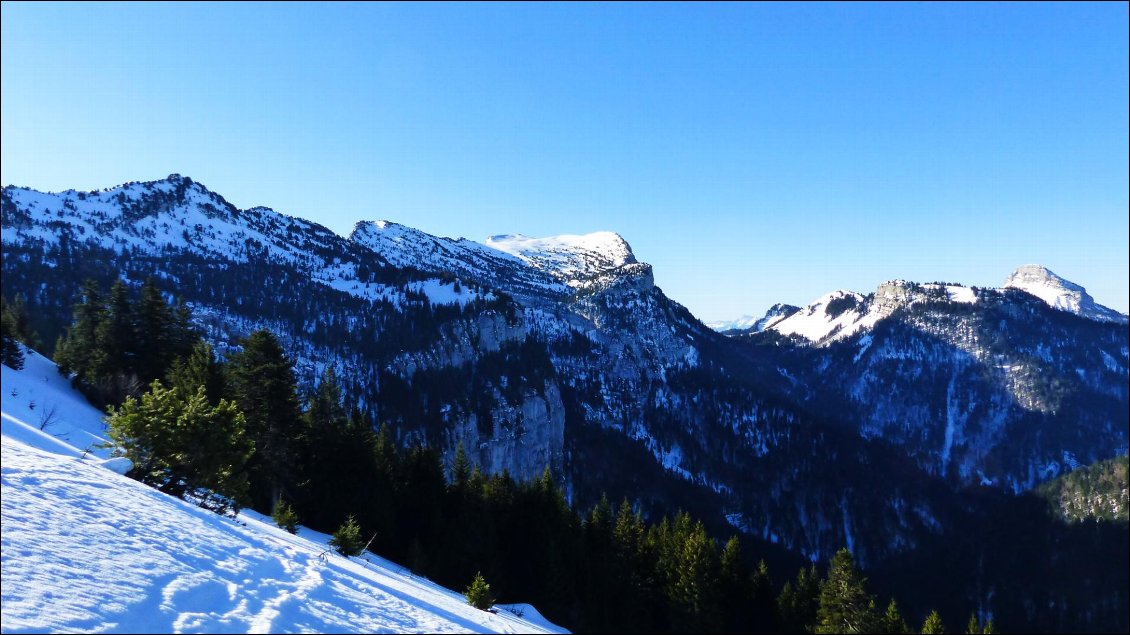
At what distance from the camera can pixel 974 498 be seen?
19750cm

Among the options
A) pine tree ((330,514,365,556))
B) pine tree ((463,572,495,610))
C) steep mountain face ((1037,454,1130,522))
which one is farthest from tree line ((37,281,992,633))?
steep mountain face ((1037,454,1130,522))

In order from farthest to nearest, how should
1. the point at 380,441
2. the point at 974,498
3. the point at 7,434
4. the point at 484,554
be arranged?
the point at 974,498 < the point at 380,441 < the point at 484,554 < the point at 7,434

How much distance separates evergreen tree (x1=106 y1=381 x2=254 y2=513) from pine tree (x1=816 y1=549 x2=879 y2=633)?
3633 cm

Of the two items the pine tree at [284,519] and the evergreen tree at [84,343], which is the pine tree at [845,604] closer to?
the pine tree at [284,519]

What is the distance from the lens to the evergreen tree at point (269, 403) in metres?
29.5

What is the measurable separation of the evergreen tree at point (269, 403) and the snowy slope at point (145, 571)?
15.0 m

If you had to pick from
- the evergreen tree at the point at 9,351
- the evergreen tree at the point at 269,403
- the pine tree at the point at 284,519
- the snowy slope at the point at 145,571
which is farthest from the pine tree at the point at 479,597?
the evergreen tree at the point at 9,351

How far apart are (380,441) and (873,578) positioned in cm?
15679

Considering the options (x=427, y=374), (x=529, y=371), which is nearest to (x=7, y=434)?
(x=427, y=374)

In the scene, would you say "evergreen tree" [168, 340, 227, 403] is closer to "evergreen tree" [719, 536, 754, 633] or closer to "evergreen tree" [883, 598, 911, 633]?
"evergreen tree" [719, 536, 754, 633]

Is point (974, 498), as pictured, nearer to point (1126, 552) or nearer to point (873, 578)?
point (1126, 552)

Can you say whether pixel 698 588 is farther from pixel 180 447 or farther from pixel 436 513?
pixel 180 447

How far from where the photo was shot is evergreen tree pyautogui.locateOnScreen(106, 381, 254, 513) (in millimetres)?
17672

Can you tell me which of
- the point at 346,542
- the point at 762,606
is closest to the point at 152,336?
the point at 346,542
